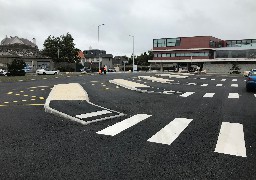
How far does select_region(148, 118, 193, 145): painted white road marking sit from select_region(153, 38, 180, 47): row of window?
79778 millimetres

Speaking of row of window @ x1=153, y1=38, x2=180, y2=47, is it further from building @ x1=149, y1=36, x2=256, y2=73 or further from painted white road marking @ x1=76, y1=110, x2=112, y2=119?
painted white road marking @ x1=76, y1=110, x2=112, y2=119

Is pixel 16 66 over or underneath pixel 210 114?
over

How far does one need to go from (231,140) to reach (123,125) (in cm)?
292

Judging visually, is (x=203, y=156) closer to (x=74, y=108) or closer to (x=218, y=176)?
(x=218, y=176)

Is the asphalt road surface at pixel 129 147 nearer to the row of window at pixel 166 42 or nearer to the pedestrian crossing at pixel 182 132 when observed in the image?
the pedestrian crossing at pixel 182 132

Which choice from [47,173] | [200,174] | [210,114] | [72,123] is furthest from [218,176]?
[210,114]

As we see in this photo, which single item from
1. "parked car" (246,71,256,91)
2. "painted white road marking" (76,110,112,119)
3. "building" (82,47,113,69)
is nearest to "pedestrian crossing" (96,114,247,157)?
"painted white road marking" (76,110,112,119)

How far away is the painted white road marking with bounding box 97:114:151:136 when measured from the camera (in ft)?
22.0

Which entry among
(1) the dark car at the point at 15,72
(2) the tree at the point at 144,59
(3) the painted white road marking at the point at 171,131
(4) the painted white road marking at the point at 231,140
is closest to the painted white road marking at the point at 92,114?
(3) the painted white road marking at the point at 171,131

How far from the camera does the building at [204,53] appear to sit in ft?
245

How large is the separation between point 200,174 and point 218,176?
10.6 inches

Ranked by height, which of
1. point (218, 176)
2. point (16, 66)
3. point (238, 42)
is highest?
point (238, 42)

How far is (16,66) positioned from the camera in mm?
36812

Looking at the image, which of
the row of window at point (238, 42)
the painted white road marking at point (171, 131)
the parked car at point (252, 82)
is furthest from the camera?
the row of window at point (238, 42)
